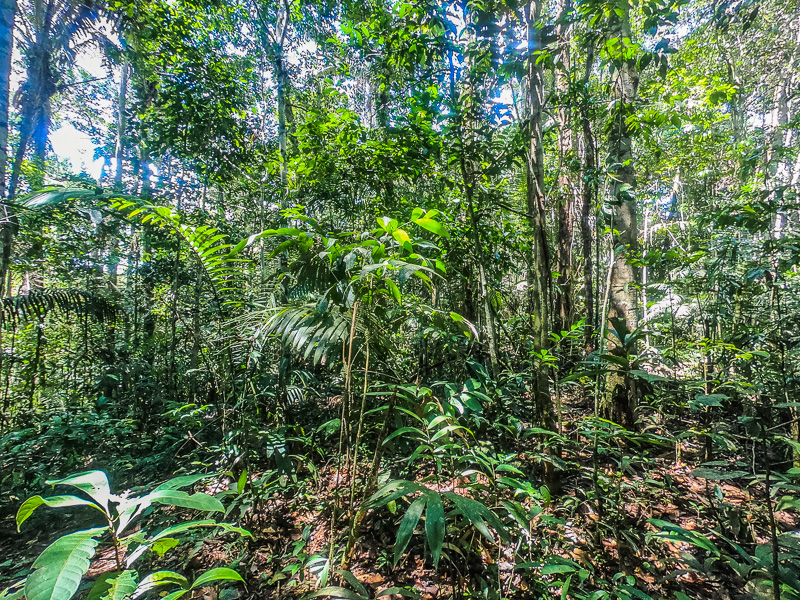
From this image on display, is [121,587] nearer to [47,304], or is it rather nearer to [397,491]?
[397,491]

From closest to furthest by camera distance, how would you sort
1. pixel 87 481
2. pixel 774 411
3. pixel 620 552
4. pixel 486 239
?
pixel 87 481, pixel 620 552, pixel 774 411, pixel 486 239

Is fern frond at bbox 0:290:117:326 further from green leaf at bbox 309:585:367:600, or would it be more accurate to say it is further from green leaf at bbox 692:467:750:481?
green leaf at bbox 692:467:750:481

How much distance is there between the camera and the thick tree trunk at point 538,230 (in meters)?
2.19

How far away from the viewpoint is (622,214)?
131 inches

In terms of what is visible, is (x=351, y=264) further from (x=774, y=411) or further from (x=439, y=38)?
(x=774, y=411)

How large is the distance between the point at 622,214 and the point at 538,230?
157 cm

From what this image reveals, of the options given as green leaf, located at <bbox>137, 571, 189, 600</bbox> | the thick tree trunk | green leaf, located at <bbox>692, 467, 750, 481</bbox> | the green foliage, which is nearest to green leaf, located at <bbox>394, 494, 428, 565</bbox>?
the green foliage

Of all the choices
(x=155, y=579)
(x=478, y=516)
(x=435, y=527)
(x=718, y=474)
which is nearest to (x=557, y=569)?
(x=478, y=516)

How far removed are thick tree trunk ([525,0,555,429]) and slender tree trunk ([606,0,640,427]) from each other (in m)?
0.44

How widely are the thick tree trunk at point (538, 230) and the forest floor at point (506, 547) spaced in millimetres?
437

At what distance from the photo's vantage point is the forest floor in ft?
5.15

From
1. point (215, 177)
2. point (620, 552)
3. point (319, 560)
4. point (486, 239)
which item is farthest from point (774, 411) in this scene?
point (215, 177)

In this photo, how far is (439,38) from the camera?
2850 millimetres

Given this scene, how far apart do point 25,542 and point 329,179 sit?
3.85 metres
